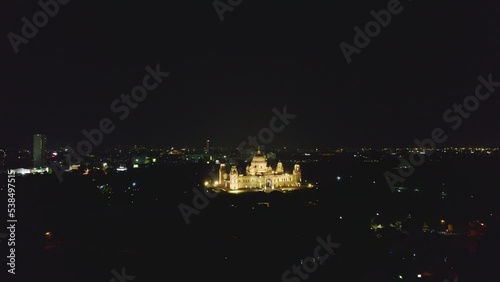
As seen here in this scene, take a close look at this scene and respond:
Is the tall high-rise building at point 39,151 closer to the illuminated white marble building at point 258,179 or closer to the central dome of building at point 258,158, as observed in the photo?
the illuminated white marble building at point 258,179

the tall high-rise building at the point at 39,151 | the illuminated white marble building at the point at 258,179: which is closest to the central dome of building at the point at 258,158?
the illuminated white marble building at the point at 258,179

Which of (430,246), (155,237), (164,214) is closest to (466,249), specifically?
(430,246)

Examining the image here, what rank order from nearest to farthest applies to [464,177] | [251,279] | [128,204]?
[251,279] → [128,204] → [464,177]

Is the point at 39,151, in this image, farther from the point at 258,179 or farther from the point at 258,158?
the point at 258,179

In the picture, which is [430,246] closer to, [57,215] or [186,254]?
[186,254]

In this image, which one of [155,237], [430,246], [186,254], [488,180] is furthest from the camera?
[488,180]

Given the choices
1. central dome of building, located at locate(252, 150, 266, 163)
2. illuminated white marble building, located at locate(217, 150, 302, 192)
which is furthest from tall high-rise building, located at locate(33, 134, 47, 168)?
central dome of building, located at locate(252, 150, 266, 163)

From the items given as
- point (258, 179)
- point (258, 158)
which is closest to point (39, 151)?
point (258, 158)
